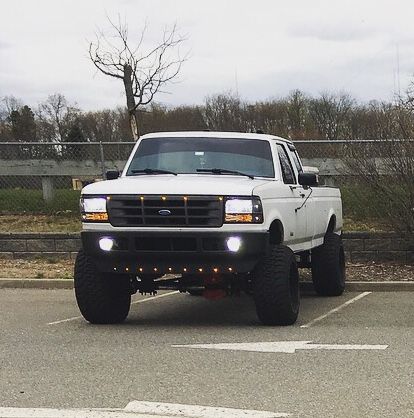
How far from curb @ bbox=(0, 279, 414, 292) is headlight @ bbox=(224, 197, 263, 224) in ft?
13.2

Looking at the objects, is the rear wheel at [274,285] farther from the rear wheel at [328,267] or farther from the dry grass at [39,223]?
the dry grass at [39,223]

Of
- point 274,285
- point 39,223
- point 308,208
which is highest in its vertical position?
point 308,208

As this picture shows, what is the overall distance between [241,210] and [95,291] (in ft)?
6.04

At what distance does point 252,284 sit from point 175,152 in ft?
6.47

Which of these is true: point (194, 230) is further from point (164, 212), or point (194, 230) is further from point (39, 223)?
point (39, 223)

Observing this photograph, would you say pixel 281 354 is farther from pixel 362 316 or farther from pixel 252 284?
pixel 362 316

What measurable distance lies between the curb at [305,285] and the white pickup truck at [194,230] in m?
2.46

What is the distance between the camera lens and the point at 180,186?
688 centimetres

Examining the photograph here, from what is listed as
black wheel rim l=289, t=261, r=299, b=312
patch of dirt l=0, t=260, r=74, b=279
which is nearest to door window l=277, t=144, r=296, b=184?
black wheel rim l=289, t=261, r=299, b=312

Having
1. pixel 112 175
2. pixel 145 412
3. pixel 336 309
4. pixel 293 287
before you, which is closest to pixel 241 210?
pixel 293 287

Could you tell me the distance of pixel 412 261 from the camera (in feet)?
37.6

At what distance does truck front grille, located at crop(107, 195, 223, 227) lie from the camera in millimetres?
6746

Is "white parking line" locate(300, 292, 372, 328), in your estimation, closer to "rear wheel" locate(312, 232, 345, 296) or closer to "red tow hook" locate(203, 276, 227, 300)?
"rear wheel" locate(312, 232, 345, 296)

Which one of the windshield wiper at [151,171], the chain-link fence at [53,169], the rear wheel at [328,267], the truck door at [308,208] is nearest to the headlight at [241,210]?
the windshield wiper at [151,171]
